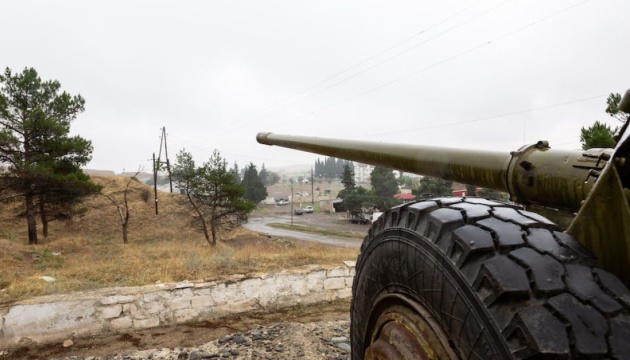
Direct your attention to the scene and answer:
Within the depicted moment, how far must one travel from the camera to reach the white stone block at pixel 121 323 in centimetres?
636

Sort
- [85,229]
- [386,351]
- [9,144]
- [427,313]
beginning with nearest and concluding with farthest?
1. [427,313]
2. [386,351]
3. [9,144]
4. [85,229]

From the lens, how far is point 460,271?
1.15 metres

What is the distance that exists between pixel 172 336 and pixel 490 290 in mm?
6145

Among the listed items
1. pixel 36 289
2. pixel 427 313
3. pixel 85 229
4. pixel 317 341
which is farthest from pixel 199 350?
pixel 85 229

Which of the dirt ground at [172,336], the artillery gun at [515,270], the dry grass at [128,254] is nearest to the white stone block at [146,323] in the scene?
the dirt ground at [172,336]

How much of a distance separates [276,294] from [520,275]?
7.10 m

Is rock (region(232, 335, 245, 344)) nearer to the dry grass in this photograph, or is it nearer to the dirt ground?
the dirt ground

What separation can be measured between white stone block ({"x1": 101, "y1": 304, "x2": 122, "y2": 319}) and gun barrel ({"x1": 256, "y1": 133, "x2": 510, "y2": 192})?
5.12m

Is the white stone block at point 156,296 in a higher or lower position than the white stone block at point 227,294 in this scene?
higher

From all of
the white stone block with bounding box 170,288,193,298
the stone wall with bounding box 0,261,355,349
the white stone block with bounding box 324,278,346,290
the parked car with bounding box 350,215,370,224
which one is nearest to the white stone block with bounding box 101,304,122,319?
the stone wall with bounding box 0,261,355,349

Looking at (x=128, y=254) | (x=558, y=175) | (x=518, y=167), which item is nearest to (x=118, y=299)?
(x=518, y=167)

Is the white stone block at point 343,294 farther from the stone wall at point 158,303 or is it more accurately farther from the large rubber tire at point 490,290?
the large rubber tire at point 490,290

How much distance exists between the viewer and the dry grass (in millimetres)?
8023

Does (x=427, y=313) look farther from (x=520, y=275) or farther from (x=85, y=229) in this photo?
(x=85, y=229)
